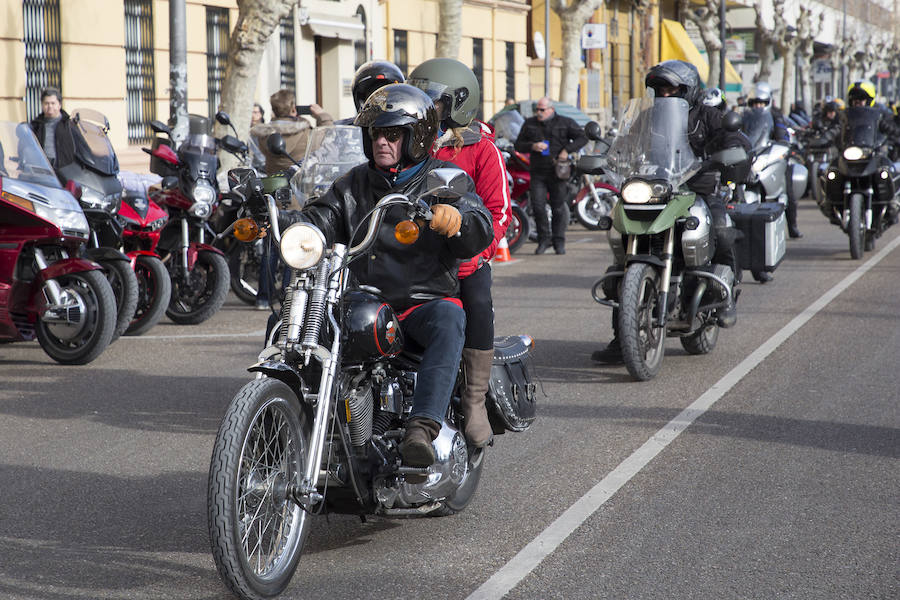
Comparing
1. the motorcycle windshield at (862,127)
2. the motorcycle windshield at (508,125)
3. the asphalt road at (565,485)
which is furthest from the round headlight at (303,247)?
the motorcycle windshield at (508,125)

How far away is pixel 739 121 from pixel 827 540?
12.8 ft

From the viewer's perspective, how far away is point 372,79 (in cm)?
626

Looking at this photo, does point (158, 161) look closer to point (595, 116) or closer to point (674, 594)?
point (674, 594)

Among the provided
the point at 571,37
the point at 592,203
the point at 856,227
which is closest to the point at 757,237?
→ the point at 856,227

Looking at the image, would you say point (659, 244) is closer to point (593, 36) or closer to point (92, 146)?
point (92, 146)

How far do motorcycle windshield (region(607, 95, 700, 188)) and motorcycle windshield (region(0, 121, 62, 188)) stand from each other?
363 cm

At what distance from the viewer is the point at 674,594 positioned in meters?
4.15

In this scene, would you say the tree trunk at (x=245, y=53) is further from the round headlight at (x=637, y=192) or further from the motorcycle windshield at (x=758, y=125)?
the round headlight at (x=637, y=192)

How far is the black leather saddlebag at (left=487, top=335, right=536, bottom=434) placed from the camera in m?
5.00

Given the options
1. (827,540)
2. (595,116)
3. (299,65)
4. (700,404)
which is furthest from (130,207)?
(595,116)

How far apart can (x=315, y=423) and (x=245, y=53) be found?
41.3ft

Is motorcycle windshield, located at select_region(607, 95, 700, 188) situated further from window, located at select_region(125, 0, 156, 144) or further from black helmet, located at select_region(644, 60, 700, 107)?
→ window, located at select_region(125, 0, 156, 144)

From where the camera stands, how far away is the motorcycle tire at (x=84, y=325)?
8227mm

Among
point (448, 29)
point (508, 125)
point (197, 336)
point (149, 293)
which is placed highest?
point (448, 29)
